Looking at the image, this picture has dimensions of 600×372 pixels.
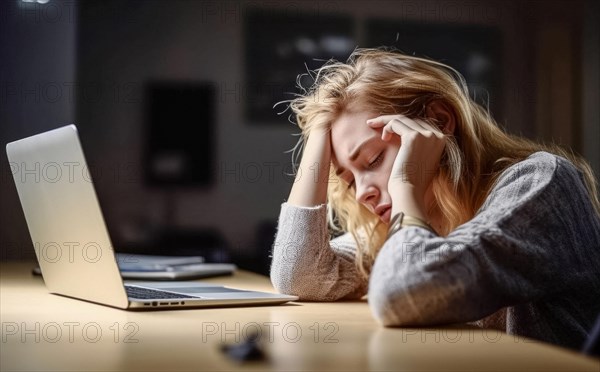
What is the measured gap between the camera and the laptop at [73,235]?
111cm

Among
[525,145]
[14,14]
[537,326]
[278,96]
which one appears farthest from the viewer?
[278,96]

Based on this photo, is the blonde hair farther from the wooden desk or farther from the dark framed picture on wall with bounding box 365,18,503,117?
the dark framed picture on wall with bounding box 365,18,503,117

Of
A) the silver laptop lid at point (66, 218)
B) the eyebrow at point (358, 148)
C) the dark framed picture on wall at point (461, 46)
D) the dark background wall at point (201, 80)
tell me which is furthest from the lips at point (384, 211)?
the dark framed picture on wall at point (461, 46)

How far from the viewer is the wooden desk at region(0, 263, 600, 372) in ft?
2.46

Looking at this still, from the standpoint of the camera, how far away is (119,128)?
2.76m

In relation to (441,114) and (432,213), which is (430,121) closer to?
(441,114)

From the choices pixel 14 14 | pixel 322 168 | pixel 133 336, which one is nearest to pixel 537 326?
pixel 322 168

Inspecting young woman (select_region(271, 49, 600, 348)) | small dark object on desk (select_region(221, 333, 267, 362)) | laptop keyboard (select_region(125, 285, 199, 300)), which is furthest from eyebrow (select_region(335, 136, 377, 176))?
small dark object on desk (select_region(221, 333, 267, 362))

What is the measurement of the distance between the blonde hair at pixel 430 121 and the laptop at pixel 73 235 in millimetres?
356

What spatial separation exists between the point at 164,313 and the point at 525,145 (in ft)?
2.68

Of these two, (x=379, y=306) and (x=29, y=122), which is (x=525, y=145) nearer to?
(x=379, y=306)

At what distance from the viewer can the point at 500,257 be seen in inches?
41.4

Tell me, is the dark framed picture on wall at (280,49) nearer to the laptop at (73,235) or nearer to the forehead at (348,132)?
the forehead at (348,132)

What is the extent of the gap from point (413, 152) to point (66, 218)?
1.87ft
